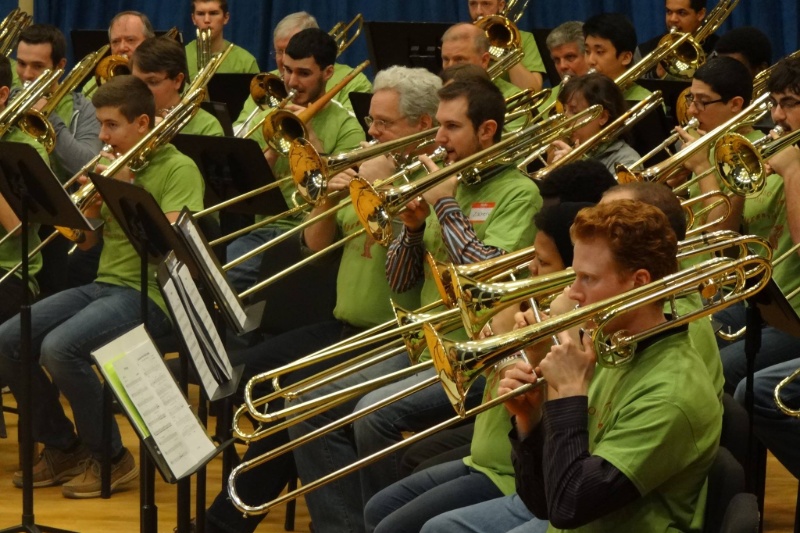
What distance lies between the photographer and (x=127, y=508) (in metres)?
4.63

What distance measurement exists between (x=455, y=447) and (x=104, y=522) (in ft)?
4.79

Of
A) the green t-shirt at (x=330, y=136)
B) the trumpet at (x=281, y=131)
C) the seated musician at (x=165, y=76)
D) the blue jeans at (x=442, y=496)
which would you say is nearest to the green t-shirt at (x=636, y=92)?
the green t-shirt at (x=330, y=136)

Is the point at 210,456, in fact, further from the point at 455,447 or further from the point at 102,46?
the point at 102,46

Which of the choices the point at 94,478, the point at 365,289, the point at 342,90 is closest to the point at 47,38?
the point at 342,90

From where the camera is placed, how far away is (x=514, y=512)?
2.99 metres

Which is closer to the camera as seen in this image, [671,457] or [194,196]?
[671,457]

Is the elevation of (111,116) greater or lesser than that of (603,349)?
greater

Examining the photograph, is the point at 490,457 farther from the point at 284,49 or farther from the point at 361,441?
the point at 284,49

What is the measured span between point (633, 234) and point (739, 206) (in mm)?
1705

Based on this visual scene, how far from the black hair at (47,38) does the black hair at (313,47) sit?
53.4 inches

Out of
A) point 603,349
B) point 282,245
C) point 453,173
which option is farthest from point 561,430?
point 282,245

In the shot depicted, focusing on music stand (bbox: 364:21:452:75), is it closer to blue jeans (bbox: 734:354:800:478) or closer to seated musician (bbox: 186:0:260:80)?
seated musician (bbox: 186:0:260:80)

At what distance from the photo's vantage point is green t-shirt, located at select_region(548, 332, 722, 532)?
7.98 ft

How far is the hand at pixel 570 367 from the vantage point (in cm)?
251
